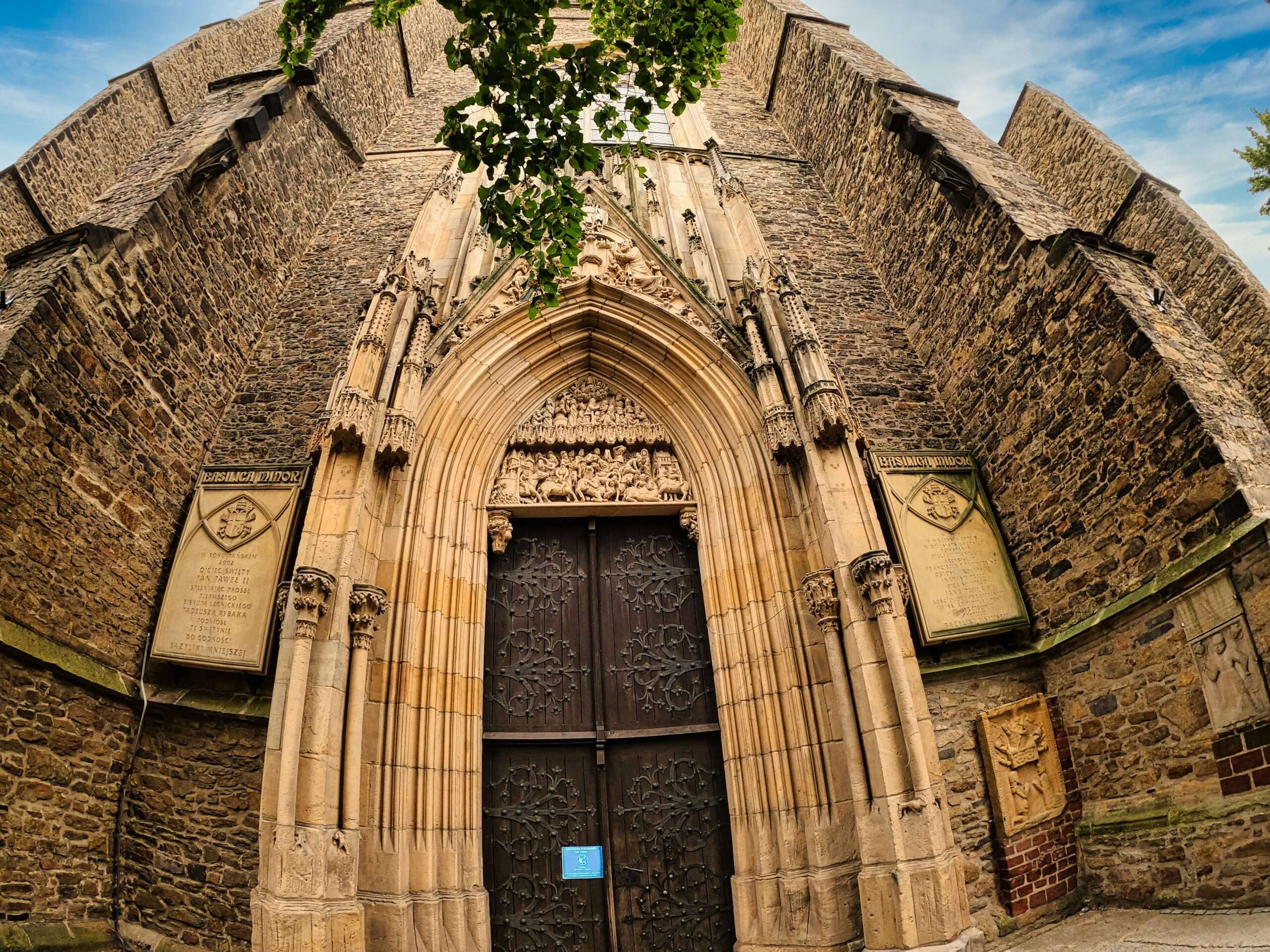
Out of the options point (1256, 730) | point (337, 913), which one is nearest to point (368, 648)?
point (337, 913)

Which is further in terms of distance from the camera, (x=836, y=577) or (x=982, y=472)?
(x=982, y=472)

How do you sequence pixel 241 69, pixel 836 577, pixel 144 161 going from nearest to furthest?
1. pixel 836 577
2. pixel 144 161
3. pixel 241 69

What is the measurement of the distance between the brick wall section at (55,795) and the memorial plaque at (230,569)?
2.57 feet

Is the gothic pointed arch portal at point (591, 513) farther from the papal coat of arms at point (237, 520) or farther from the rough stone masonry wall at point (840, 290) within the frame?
the rough stone masonry wall at point (840, 290)

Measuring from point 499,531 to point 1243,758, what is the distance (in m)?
6.21

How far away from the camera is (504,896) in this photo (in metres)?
5.99

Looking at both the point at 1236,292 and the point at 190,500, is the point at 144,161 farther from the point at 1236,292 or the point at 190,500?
the point at 1236,292

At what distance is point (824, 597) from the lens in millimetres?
5980

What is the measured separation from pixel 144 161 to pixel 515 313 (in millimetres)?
5259

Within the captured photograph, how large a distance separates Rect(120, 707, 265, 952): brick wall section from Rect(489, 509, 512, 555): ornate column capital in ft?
8.34

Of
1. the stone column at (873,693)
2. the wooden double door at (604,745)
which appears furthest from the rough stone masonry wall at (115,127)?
the stone column at (873,693)

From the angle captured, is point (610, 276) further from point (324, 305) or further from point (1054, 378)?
point (1054, 378)

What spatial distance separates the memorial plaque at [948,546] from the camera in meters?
6.80

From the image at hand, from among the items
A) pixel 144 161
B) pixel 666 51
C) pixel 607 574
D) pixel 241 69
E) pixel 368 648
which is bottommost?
pixel 368 648
